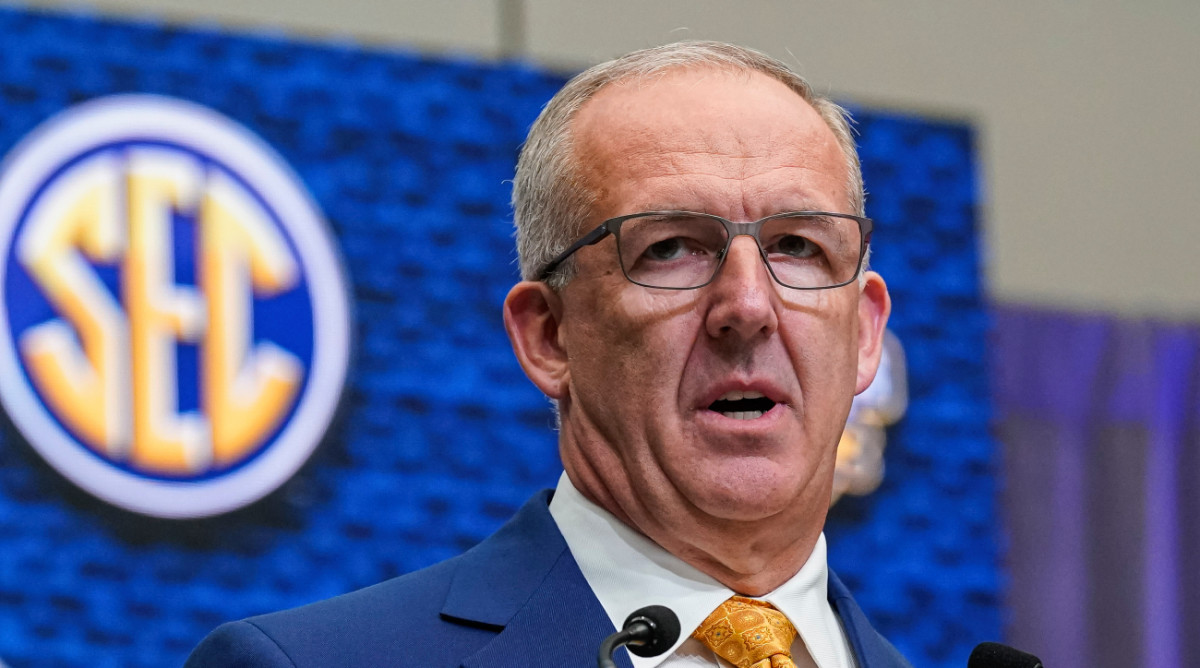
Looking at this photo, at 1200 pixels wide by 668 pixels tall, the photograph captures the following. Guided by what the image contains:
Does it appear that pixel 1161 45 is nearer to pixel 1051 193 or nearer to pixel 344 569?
pixel 1051 193

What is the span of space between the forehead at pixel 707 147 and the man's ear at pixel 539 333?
0.14 meters

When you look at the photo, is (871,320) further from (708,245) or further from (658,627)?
(658,627)

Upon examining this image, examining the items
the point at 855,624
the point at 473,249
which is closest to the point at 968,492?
the point at 473,249

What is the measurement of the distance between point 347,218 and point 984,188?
6.09 feet

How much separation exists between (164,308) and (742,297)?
2.05 meters

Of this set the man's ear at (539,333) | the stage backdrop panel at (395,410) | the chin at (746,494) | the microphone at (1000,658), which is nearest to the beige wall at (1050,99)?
the stage backdrop panel at (395,410)

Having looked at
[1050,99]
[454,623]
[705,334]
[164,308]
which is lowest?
[164,308]

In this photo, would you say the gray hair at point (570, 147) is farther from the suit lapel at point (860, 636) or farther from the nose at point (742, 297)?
the suit lapel at point (860, 636)

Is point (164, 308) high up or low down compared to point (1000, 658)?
down

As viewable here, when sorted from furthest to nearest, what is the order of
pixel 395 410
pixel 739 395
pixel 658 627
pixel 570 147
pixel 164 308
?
1. pixel 395 410
2. pixel 164 308
3. pixel 570 147
4. pixel 739 395
5. pixel 658 627

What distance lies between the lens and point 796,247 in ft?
5.37

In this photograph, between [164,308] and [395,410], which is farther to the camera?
[395,410]

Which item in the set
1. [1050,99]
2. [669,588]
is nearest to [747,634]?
[669,588]

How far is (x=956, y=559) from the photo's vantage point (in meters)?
4.02
